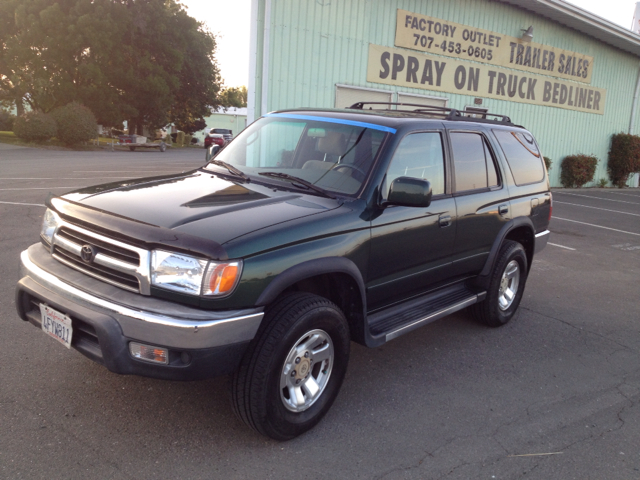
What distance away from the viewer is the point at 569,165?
18.7 m

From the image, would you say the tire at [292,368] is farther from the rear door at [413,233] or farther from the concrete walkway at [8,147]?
the concrete walkway at [8,147]

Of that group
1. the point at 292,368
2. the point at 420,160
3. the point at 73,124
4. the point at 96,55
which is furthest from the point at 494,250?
the point at 96,55

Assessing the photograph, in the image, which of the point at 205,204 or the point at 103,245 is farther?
the point at 205,204

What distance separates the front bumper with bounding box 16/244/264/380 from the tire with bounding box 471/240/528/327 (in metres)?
2.92

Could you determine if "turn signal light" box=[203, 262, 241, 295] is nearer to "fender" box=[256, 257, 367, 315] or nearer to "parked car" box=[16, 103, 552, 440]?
"parked car" box=[16, 103, 552, 440]

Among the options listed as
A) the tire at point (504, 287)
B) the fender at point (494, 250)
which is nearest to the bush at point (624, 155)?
the tire at point (504, 287)

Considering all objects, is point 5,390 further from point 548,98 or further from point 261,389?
point 548,98

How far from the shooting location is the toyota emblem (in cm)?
306

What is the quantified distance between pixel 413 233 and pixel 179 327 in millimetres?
1945

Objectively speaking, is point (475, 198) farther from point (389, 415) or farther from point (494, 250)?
point (389, 415)

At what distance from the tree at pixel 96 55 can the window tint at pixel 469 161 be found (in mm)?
30056

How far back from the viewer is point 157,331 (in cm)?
267

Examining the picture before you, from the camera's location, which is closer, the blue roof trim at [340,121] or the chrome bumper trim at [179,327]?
the chrome bumper trim at [179,327]

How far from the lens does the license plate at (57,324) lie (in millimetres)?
2924
